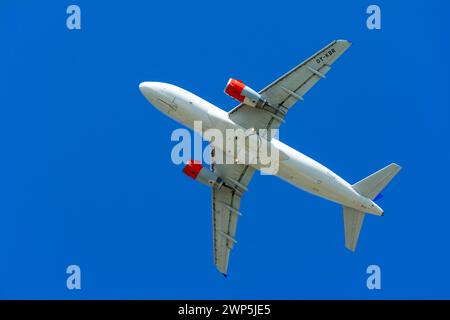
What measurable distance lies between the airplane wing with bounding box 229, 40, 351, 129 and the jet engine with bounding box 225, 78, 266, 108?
0.77 meters

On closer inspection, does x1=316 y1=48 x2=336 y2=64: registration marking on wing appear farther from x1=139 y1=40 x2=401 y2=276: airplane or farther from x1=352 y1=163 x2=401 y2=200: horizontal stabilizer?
x1=352 y1=163 x2=401 y2=200: horizontal stabilizer

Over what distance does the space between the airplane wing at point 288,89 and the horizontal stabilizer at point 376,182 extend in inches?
363

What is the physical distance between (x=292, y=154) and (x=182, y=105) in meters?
10.5

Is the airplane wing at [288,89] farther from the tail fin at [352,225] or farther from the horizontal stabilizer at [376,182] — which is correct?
the tail fin at [352,225]

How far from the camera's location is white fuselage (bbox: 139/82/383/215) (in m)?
67.8

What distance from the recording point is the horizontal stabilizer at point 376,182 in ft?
227

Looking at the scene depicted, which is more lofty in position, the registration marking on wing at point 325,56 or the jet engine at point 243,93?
the registration marking on wing at point 325,56

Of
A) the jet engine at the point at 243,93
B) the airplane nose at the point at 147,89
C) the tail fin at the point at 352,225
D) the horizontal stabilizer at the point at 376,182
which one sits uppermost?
the airplane nose at the point at 147,89

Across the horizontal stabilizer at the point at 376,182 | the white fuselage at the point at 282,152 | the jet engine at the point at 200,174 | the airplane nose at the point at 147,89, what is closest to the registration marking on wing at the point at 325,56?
the white fuselage at the point at 282,152

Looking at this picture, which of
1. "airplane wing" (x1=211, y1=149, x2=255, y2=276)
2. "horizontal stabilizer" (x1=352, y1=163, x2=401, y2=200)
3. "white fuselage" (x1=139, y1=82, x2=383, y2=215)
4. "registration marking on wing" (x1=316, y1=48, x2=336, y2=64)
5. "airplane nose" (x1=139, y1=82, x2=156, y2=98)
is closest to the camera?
"registration marking on wing" (x1=316, y1=48, x2=336, y2=64)

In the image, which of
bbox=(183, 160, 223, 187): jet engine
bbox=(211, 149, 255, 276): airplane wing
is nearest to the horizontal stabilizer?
bbox=(211, 149, 255, 276): airplane wing

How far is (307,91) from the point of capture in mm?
67812

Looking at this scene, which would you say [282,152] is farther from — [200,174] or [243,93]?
[200,174]
